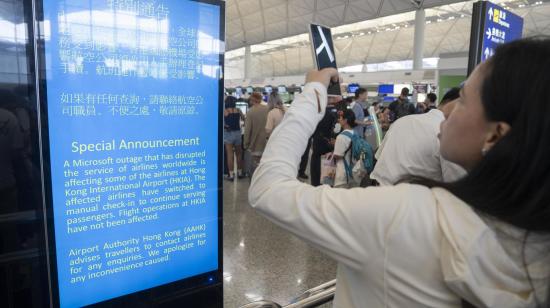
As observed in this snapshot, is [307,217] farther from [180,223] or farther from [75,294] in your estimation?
[75,294]

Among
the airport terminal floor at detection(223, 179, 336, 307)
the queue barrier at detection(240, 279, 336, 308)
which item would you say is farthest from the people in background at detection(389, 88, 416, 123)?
the queue barrier at detection(240, 279, 336, 308)

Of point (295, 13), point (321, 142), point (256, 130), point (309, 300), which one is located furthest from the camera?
point (295, 13)

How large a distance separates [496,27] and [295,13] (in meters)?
19.6

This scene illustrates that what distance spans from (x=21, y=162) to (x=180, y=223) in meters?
0.59

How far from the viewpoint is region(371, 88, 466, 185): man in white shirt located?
187 cm

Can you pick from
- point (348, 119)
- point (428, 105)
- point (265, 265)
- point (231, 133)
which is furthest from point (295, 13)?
point (265, 265)

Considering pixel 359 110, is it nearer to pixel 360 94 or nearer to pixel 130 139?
pixel 360 94

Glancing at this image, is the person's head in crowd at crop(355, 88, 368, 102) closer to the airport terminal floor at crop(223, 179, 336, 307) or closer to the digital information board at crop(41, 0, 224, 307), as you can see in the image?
the airport terminal floor at crop(223, 179, 336, 307)

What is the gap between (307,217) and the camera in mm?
785

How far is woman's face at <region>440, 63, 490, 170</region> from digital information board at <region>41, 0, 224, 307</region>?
0.96m

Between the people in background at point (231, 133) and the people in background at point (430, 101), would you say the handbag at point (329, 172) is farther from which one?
the people in background at point (430, 101)

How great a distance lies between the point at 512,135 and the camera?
69 centimetres

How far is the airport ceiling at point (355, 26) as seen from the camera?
1895cm

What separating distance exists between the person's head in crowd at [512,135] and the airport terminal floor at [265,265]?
77.7 inches
